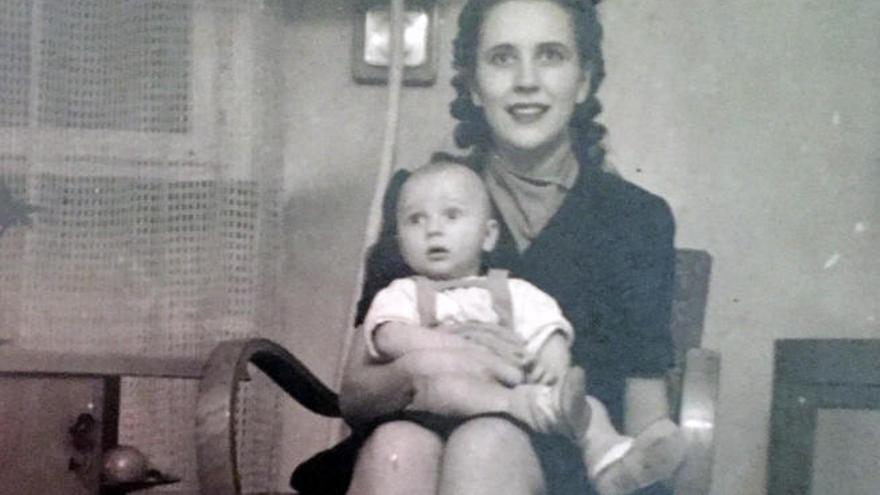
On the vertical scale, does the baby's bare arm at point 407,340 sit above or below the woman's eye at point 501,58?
below

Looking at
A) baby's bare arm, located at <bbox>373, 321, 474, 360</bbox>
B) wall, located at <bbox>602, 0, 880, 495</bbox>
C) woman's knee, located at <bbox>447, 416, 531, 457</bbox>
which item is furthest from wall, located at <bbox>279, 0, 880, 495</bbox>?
woman's knee, located at <bbox>447, 416, 531, 457</bbox>

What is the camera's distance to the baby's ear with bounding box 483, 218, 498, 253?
1049 mm

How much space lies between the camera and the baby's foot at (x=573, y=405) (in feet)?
3.31

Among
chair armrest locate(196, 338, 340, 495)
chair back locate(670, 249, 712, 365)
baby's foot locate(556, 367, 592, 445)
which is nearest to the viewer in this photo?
chair armrest locate(196, 338, 340, 495)

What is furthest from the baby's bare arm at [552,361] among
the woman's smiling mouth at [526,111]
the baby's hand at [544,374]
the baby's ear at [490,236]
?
the woman's smiling mouth at [526,111]

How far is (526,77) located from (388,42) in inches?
6.6

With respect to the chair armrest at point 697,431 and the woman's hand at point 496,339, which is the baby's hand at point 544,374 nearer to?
the woman's hand at point 496,339

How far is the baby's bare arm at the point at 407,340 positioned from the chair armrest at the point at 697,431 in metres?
0.22

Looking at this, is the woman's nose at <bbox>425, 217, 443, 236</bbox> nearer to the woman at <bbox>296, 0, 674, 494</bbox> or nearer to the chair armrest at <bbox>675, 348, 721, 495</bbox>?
the woman at <bbox>296, 0, 674, 494</bbox>

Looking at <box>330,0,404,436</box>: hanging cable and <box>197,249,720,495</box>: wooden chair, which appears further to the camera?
<box>330,0,404,436</box>: hanging cable

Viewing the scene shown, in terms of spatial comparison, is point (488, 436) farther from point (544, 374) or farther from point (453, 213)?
point (453, 213)

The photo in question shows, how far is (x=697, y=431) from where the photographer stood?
1.03 m

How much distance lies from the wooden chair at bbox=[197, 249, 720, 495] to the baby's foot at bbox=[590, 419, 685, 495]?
0.01 meters

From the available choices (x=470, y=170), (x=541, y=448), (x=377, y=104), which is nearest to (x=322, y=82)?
(x=377, y=104)
